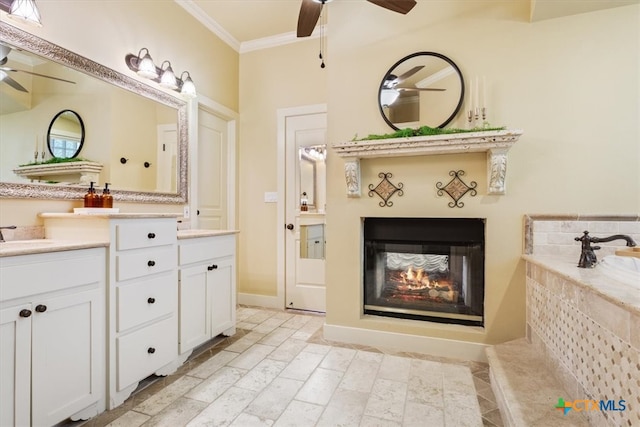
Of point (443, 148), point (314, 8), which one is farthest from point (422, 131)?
point (314, 8)

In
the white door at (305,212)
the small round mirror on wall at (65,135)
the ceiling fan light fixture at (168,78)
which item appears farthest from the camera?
the white door at (305,212)

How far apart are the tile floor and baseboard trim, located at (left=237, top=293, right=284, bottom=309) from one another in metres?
1.00

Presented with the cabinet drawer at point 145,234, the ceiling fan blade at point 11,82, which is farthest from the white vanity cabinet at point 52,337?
the ceiling fan blade at point 11,82

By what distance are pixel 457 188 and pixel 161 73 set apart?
2.59 metres

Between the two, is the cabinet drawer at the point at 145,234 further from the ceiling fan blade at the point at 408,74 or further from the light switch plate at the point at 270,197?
the ceiling fan blade at the point at 408,74

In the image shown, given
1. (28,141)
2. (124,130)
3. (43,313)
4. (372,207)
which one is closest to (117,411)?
(43,313)

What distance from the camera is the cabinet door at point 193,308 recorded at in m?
2.13

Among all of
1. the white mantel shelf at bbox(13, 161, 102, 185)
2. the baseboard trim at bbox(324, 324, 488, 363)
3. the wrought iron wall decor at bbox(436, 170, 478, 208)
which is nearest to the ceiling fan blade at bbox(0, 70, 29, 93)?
the white mantel shelf at bbox(13, 161, 102, 185)

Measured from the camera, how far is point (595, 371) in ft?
4.06

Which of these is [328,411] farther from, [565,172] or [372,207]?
[565,172]

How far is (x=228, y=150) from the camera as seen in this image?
3.62 metres

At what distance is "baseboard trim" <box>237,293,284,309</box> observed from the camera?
351cm

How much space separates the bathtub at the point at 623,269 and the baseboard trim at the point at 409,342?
1.04 m

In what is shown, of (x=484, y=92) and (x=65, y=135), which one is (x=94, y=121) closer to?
(x=65, y=135)
